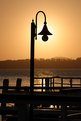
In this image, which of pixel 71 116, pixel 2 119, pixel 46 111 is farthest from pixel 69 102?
pixel 2 119

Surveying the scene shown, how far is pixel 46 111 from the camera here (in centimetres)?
952

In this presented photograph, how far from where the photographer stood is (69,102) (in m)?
6.47

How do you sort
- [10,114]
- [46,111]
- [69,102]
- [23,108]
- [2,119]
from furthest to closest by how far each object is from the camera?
[2,119] < [10,114] < [46,111] < [23,108] < [69,102]

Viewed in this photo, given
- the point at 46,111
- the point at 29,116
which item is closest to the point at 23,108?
the point at 29,116

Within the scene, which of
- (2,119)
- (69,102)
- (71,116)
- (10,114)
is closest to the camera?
(69,102)

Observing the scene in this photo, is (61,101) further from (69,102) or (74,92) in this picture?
(74,92)

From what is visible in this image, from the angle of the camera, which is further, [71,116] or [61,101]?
[71,116]

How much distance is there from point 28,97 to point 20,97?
0.12m

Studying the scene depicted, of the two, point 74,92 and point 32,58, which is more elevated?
point 32,58

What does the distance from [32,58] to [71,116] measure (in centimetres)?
138

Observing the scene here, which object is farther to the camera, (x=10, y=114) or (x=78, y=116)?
(x=10, y=114)

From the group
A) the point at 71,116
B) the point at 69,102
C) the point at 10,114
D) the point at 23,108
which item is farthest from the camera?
the point at 10,114

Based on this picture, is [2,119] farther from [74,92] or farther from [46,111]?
[74,92]

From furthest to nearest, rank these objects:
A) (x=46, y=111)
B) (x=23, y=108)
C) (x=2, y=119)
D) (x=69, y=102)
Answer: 1. (x=2, y=119)
2. (x=46, y=111)
3. (x=23, y=108)
4. (x=69, y=102)
